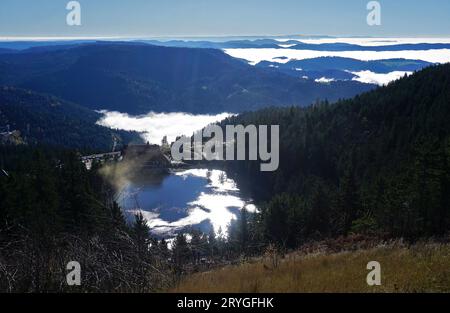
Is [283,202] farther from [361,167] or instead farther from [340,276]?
[361,167]

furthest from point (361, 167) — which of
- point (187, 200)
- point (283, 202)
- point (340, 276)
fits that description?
point (340, 276)

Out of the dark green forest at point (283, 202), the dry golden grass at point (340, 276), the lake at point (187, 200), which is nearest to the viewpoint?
the dry golden grass at point (340, 276)

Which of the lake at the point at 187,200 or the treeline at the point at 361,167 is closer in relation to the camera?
the treeline at the point at 361,167

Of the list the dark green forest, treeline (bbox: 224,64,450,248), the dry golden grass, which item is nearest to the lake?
treeline (bbox: 224,64,450,248)

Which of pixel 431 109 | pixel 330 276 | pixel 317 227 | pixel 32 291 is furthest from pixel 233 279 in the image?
pixel 431 109

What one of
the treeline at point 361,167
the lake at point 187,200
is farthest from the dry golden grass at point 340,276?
the lake at point 187,200

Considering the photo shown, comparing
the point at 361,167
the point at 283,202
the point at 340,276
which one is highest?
the point at 340,276

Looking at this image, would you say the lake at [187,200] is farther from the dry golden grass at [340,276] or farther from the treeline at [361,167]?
the dry golden grass at [340,276]
